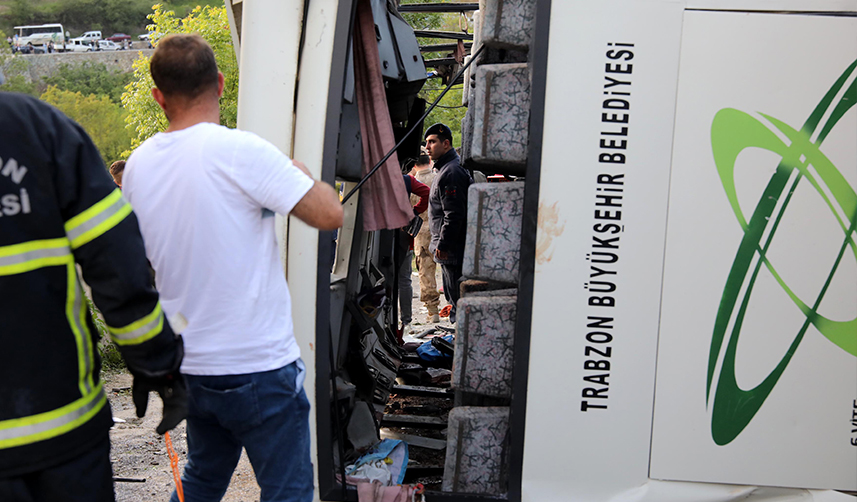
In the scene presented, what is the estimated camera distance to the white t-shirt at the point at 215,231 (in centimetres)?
195

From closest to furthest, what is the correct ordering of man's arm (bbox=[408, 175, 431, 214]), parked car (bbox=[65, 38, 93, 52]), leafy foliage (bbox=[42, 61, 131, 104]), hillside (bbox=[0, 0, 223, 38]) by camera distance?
man's arm (bbox=[408, 175, 431, 214]), leafy foliage (bbox=[42, 61, 131, 104]), parked car (bbox=[65, 38, 93, 52]), hillside (bbox=[0, 0, 223, 38])

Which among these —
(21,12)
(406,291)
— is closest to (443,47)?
(406,291)

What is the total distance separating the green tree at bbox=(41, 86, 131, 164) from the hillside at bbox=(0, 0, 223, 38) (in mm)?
50511

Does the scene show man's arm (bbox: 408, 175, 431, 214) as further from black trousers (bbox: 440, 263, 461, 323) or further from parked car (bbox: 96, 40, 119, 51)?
parked car (bbox: 96, 40, 119, 51)

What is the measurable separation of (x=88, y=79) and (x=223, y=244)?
63833 millimetres

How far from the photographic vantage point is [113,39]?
78188 mm

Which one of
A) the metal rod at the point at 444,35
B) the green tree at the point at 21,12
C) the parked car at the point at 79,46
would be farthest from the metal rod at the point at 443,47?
the green tree at the point at 21,12

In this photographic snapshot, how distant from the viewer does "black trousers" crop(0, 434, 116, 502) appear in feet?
5.45

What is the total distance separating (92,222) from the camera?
169cm

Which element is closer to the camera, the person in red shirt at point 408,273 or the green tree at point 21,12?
the person in red shirt at point 408,273

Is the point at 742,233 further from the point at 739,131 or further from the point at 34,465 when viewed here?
the point at 34,465

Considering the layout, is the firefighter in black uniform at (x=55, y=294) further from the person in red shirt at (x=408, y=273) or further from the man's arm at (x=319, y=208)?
the person in red shirt at (x=408, y=273)

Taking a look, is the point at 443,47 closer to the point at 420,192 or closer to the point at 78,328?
the point at 420,192

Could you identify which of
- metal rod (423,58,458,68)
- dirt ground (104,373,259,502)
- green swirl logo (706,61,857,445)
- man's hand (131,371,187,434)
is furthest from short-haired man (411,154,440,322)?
man's hand (131,371,187,434)
